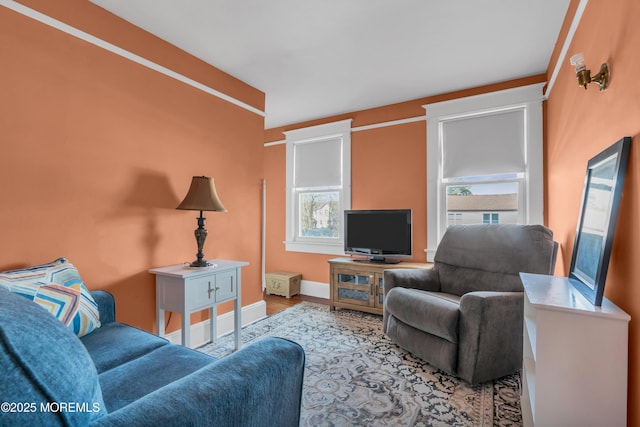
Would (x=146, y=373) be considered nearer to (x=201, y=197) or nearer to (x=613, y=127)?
(x=201, y=197)

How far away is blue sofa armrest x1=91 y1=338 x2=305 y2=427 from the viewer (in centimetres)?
70

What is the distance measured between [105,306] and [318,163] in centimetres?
317

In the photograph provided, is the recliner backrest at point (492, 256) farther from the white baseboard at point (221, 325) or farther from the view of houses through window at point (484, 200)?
the white baseboard at point (221, 325)

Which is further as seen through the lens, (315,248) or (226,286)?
(315,248)

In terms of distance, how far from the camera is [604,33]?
1455 millimetres

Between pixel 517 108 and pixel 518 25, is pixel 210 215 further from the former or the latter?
pixel 517 108

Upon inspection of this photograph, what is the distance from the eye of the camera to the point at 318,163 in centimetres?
441

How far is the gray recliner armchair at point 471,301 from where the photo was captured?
1979 millimetres

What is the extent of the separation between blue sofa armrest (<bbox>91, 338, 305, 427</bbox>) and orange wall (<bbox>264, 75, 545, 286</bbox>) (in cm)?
296

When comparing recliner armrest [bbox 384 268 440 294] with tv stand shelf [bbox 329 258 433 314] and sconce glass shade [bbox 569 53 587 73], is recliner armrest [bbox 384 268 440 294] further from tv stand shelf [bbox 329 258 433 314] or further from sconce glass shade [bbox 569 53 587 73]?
sconce glass shade [bbox 569 53 587 73]

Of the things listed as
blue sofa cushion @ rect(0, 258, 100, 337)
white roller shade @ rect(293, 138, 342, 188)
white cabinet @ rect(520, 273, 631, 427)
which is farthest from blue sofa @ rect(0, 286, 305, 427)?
white roller shade @ rect(293, 138, 342, 188)

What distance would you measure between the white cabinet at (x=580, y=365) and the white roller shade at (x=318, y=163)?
3318 mm

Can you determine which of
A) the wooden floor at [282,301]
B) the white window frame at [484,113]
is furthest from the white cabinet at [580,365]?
the wooden floor at [282,301]

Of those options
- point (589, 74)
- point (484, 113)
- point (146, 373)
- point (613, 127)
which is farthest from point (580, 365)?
point (484, 113)
